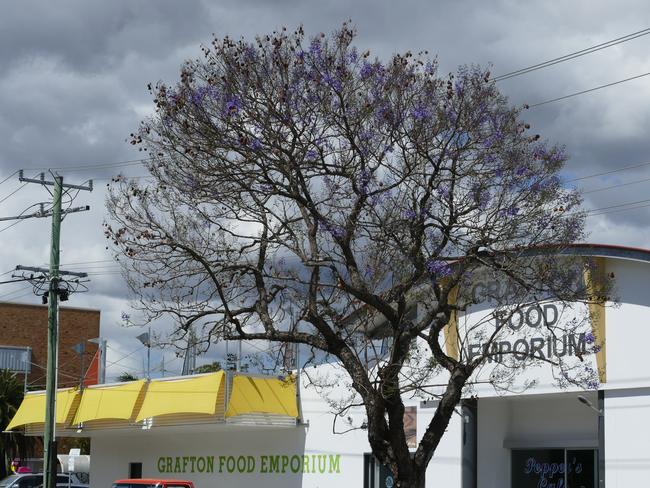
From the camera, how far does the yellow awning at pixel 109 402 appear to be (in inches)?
1288

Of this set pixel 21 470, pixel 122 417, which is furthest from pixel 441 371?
pixel 21 470

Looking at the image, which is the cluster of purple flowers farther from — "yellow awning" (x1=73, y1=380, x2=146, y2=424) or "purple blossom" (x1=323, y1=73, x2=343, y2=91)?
"yellow awning" (x1=73, y1=380, x2=146, y2=424)

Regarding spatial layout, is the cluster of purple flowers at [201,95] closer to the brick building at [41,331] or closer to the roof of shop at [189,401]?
the roof of shop at [189,401]

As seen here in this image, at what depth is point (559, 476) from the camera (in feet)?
86.1

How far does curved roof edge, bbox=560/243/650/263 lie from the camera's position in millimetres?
22906

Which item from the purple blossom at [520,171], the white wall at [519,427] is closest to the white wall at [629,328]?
the white wall at [519,427]

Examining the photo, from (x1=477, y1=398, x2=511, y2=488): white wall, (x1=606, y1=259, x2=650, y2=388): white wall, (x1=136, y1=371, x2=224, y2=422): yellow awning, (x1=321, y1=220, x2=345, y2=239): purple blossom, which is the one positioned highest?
(x1=321, y1=220, x2=345, y2=239): purple blossom

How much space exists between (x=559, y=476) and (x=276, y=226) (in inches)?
420

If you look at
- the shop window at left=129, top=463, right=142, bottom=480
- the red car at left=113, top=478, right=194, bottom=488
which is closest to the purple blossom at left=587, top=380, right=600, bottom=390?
the red car at left=113, top=478, right=194, bottom=488

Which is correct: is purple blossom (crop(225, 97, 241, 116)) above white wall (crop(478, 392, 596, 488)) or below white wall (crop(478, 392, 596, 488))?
above

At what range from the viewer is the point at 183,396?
30.6 metres

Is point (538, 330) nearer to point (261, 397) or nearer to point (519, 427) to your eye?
point (519, 427)

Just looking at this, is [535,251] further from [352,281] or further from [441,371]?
[441,371]

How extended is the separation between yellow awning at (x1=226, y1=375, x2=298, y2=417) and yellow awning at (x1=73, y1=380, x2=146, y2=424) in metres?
3.83
